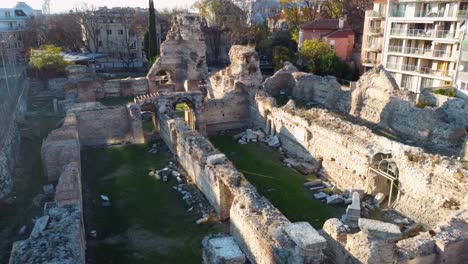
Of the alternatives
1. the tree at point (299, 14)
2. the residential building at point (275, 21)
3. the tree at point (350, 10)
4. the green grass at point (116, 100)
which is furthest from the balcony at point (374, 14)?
the green grass at point (116, 100)

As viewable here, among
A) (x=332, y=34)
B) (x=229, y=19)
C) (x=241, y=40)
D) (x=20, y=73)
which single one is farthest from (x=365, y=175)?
(x=229, y=19)

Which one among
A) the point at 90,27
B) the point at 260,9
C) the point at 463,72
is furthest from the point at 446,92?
the point at 90,27

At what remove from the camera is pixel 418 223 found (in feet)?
41.5

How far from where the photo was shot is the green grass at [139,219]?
1153 centimetres

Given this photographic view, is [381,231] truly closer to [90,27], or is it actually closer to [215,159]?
[215,159]

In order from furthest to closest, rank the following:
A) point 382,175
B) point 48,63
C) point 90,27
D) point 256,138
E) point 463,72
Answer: point 90,27
point 48,63
point 463,72
point 256,138
point 382,175

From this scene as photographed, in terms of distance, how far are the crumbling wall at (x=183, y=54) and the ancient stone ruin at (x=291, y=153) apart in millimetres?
80

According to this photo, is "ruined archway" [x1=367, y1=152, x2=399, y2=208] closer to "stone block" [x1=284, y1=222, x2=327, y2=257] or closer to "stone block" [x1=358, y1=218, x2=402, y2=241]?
"stone block" [x1=358, y1=218, x2=402, y2=241]

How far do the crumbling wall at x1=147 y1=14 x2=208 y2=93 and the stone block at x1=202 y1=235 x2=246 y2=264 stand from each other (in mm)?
22521

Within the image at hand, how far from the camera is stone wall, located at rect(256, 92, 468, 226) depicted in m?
12.1

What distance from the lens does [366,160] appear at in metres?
14.5

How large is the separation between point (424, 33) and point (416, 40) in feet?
3.15

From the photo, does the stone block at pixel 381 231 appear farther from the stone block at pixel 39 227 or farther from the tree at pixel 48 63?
the tree at pixel 48 63

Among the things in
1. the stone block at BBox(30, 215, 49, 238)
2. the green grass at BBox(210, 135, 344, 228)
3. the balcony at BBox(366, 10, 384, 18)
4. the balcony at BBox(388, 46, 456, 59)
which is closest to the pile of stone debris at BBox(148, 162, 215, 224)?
the green grass at BBox(210, 135, 344, 228)
